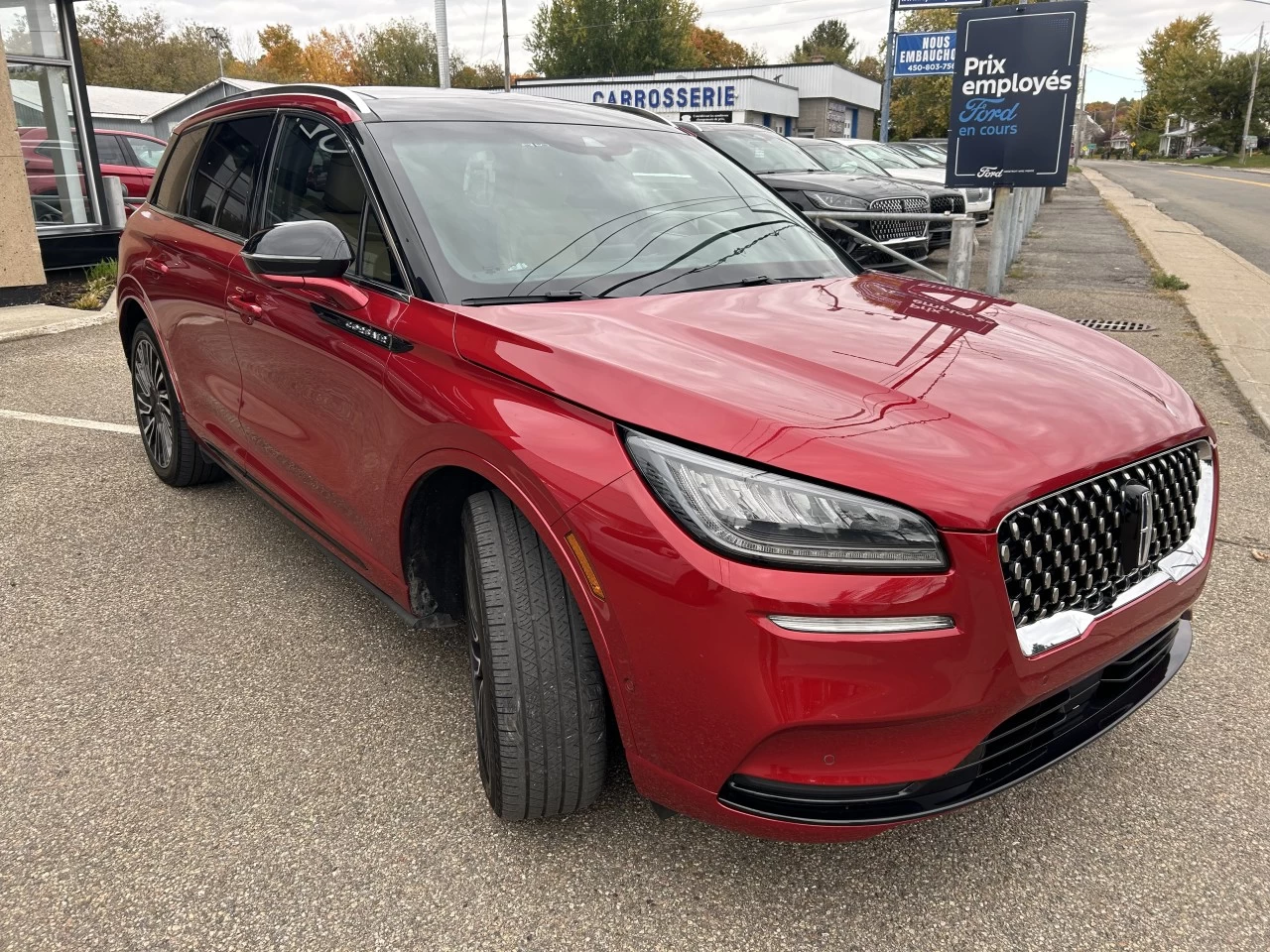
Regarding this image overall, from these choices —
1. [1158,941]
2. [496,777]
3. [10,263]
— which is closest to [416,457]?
[496,777]

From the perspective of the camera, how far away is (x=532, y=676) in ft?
6.89

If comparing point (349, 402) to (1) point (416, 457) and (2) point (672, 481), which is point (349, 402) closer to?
(1) point (416, 457)

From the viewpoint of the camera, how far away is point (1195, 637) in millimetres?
3332

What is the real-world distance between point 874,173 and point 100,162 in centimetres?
1091

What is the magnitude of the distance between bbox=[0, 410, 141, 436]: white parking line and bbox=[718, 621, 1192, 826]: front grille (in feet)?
16.5

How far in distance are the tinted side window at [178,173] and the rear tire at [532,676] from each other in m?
2.79

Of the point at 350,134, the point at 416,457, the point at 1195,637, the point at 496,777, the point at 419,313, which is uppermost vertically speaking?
the point at 350,134

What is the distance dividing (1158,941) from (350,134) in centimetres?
293

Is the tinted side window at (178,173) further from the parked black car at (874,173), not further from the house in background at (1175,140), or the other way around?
the house in background at (1175,140)

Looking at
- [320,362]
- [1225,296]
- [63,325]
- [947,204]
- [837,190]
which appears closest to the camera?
[320,362]

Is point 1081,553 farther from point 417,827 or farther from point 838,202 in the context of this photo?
point 838,202

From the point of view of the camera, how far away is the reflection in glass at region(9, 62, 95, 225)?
11.0 m

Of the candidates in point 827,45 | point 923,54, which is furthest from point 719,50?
point 923,54

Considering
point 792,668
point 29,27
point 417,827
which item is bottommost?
point 417,827
